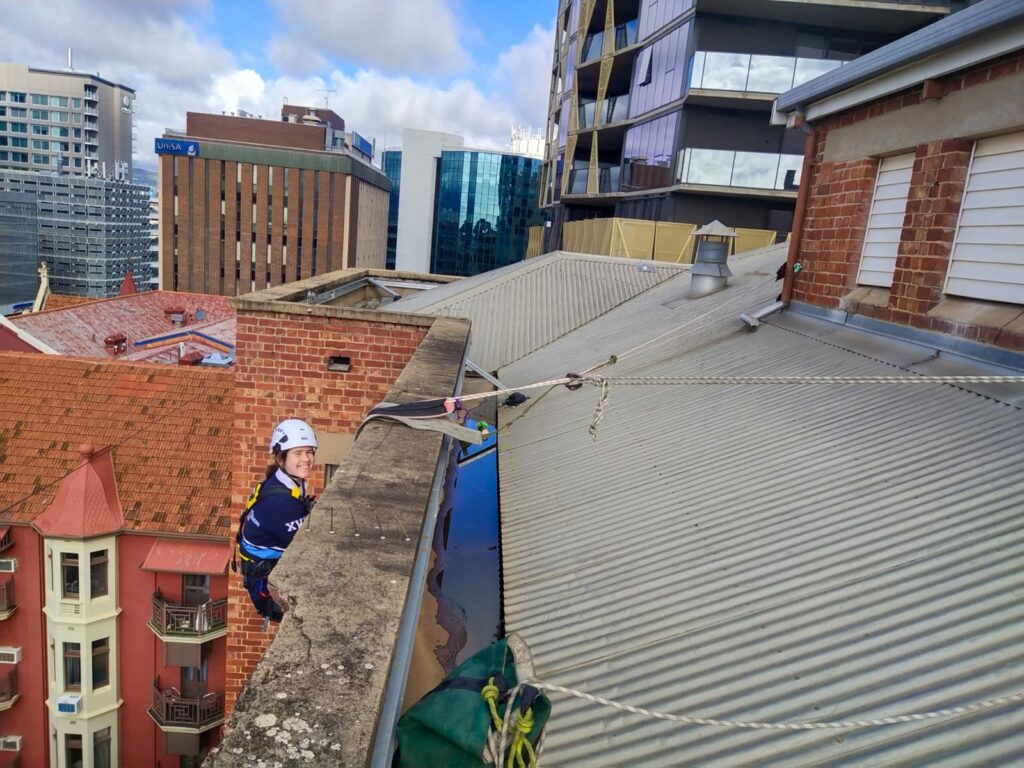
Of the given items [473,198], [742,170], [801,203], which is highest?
[473,198]

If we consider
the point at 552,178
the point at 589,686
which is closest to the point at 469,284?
the point at 589,686

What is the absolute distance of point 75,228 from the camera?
273 ft

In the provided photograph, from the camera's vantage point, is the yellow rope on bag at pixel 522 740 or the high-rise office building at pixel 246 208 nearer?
the yellow rope on bag at pixel 522 740

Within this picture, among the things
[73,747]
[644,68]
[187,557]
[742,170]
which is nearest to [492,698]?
[187,557]

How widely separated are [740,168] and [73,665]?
835 inches

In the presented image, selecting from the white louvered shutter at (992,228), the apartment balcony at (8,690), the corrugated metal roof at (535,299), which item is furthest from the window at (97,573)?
the white louvered shutter at (992,228)

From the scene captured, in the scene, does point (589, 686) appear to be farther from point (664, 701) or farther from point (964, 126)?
point (964, 126)

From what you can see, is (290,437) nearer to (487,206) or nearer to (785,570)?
(785,570)

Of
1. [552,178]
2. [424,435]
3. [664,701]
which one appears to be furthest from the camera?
[552,178]

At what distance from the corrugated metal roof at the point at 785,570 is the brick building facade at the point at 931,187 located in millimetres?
501

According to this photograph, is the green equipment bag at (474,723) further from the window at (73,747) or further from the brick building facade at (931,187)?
the window at (73,747)

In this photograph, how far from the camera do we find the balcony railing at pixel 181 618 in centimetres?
1179

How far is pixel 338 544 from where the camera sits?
2.67 meters

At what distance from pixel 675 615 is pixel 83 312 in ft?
84.9
